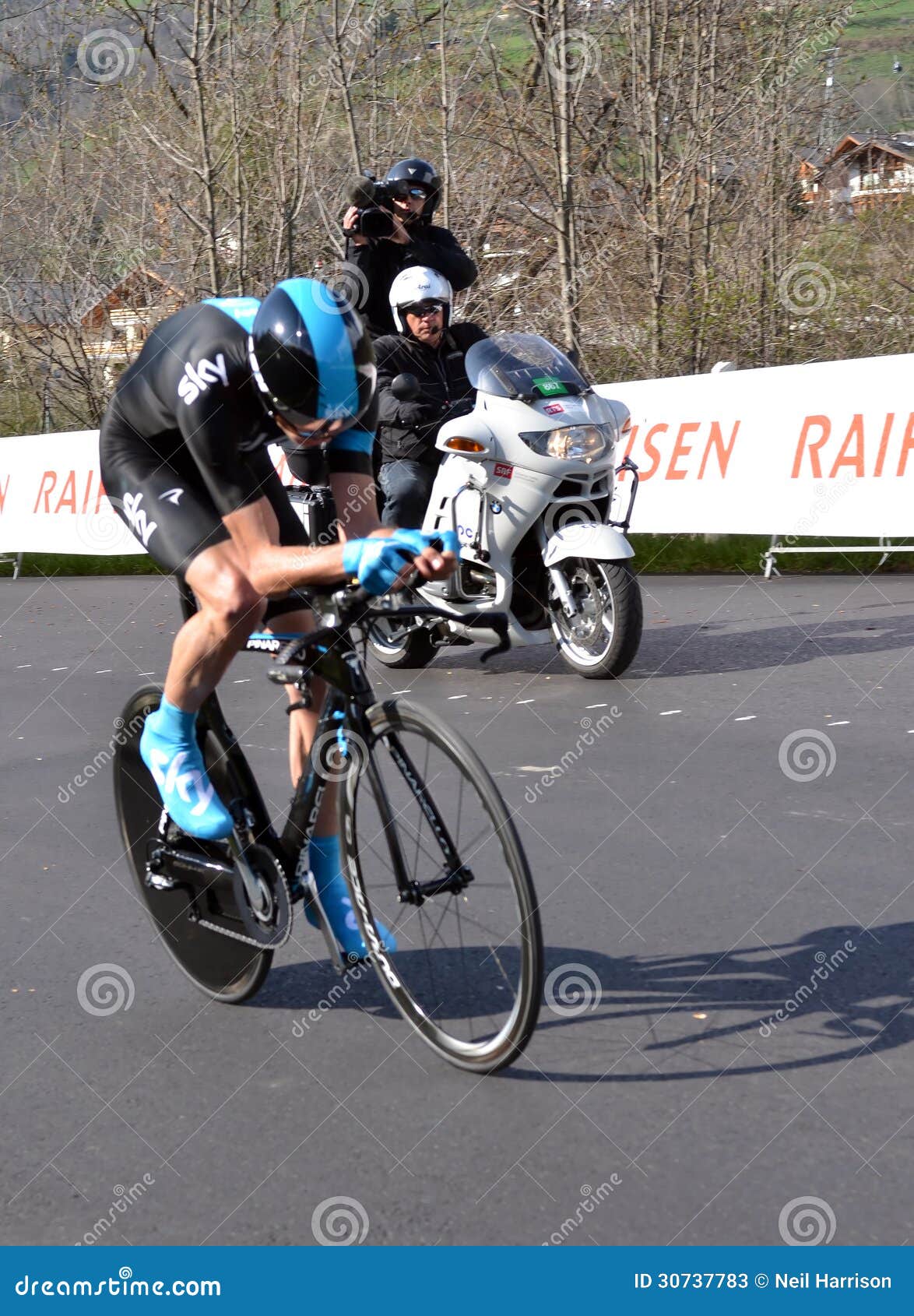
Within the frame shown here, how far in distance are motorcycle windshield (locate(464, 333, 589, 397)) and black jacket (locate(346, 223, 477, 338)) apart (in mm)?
1090

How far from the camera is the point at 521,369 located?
8.44 meters

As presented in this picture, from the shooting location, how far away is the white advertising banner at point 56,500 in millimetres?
15641

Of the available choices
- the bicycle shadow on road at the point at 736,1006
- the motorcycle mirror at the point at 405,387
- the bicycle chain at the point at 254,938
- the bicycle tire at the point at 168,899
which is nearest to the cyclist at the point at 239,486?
the bicycle chain at the point at 254,938

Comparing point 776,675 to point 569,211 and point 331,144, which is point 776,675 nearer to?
point 569,211

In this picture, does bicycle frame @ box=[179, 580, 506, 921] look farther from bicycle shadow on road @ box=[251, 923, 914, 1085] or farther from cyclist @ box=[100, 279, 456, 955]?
bicycle shadow on road @ box=[251, 923, 914, 1085]

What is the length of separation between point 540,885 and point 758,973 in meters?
1.04

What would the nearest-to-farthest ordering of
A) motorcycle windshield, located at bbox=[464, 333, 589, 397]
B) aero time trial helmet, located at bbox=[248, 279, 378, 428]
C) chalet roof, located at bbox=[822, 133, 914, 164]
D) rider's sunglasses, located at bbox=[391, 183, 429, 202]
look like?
aero time trial helmet, located at bbox=[248, 279, 378, 428], motorcycle windshield, located at bbox=[464, 333, 589, 397], rider's sunglasses, located at bbox=[391, 183, 429, 202], chalet roof, located at bbox=[822, 133, 914, 164]

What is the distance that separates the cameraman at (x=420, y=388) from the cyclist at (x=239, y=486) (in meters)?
4.58

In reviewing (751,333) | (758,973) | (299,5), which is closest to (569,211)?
(751,333)

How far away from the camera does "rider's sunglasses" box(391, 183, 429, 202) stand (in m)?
9.49

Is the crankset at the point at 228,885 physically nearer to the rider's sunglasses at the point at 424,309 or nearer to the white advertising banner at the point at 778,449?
the rider's sunglasses at the point at 424,309

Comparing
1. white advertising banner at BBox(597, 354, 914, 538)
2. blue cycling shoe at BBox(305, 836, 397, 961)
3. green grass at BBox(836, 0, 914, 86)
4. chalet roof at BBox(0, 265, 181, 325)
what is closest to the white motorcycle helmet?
white advertising banner at BBox(597, 354, 914, 538)

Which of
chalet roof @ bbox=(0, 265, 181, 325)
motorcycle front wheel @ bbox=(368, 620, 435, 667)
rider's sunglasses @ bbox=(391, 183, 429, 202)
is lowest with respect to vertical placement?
chalet roof @ bbox=(0, 265, 181, 325)

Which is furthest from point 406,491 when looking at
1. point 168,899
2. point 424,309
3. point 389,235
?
point 168,899
